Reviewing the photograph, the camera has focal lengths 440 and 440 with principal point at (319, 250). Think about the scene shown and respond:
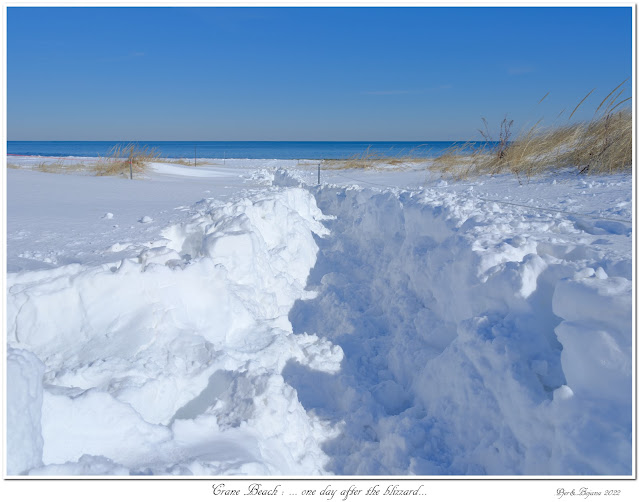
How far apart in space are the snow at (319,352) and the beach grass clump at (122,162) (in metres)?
6.92

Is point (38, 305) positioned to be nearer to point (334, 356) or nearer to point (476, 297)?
point (334, 356)

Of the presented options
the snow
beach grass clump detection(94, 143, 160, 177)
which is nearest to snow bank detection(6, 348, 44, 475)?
the snow

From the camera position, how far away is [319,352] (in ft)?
10.6

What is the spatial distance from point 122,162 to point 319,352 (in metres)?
9.82

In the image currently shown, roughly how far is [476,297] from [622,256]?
2.74 feet

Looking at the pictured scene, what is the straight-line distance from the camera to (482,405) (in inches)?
89.1

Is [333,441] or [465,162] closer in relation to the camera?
[333,441]

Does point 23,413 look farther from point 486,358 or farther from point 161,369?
point 486,358

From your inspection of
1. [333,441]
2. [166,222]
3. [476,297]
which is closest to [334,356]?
[333,441]

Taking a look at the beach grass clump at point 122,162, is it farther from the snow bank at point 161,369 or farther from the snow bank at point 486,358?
the snow bank at point 486,358

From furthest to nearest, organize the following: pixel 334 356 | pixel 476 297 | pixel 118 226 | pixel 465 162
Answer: pixel 465 162
pixel 118 226
pixel 334 356
pixel 476 297

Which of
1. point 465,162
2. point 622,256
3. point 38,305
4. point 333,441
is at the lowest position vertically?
point 333,441

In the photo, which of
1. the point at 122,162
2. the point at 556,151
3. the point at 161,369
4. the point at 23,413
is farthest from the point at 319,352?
the point at 122,162

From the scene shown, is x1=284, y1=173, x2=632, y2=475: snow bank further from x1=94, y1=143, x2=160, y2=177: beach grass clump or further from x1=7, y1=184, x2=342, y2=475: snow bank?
x1=94, y1=143, x2=160, y2=177: beach grass clump
